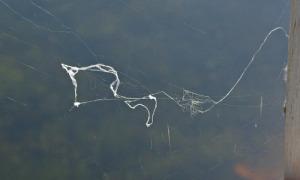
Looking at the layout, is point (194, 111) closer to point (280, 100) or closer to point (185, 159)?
point (185, 159)

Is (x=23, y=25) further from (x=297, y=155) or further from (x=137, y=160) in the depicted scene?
(x=297, y=155)

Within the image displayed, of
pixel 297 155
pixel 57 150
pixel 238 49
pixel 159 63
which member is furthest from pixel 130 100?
pixel 297 155

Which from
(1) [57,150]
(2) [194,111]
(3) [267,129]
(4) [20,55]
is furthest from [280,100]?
(4) [20,55]

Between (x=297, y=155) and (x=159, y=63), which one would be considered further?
(x=159, y=63)

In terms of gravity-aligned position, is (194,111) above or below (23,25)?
below

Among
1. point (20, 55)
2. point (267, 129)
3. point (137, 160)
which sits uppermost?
point (20, 55)

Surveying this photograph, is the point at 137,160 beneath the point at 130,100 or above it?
beneath
